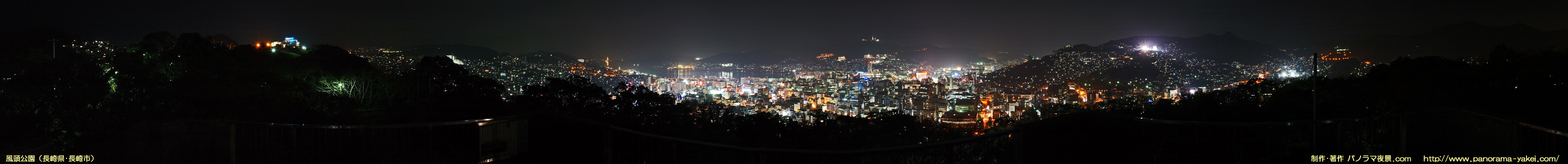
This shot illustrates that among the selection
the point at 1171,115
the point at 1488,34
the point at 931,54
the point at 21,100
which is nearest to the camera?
the point at 21,100

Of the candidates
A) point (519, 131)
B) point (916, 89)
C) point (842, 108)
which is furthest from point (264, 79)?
point (916, 89)

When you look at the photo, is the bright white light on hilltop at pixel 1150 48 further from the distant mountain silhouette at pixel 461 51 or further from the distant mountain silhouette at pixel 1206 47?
the distant mountain silhouette at pixel 461 51

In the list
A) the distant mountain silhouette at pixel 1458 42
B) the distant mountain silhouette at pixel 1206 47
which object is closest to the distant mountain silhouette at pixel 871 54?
the distant mountain silhouette at pixel 1206 47

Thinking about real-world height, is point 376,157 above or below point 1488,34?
below

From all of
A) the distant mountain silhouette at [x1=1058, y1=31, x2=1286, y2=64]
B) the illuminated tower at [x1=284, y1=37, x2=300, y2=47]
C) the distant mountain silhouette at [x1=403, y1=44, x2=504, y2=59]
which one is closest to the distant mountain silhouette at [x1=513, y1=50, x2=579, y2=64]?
the distant mountain silhouette at [x1=403, y1=44, x2=504, y2=59]

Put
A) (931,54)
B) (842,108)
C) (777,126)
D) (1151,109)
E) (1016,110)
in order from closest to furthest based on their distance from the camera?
1. (777,126)
2. (1151,109)
3. (842,108)
4. (1016,110)
5. (931,54)

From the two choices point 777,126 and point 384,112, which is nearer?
point 777,126

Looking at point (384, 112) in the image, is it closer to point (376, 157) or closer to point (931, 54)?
point (376, 157)
